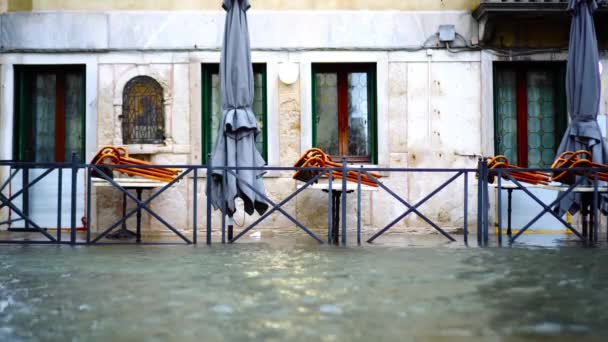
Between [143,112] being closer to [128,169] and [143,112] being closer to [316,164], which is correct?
[128,169]

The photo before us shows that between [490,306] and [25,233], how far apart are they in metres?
8.30

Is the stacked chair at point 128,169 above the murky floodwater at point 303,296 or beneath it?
above

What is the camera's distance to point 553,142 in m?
11.3

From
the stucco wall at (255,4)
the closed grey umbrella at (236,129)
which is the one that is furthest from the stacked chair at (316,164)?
the stucco wall at (255,4)

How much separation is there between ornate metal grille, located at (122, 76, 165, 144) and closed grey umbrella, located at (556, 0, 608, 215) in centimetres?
581

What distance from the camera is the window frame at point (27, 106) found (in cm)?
1116

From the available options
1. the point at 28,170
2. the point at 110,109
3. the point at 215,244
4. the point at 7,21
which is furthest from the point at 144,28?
the point at 215,244

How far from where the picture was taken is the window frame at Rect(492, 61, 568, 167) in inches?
442

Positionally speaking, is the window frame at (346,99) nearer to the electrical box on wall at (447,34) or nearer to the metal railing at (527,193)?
the electrical box on wall at (447,34)

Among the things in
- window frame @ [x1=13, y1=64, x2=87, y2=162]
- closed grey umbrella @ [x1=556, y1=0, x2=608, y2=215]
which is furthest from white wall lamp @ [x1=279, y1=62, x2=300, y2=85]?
closed grey umbrella @ [x1=556, y1=0, x2=608, y2=215]

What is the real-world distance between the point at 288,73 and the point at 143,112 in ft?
7.54

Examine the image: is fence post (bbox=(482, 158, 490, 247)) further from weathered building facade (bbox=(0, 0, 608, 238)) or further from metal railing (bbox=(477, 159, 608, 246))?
weathered building facade (bbox=(0, 0, 608, 238))

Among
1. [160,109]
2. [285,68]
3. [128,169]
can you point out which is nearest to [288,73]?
[285,68]

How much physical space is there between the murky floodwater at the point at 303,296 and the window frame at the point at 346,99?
4257 mm
